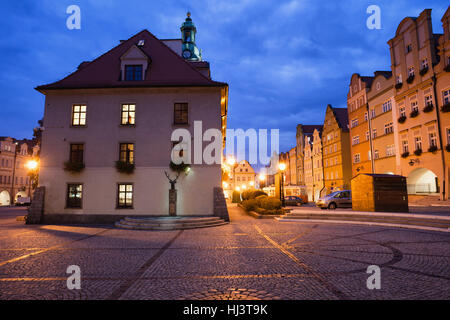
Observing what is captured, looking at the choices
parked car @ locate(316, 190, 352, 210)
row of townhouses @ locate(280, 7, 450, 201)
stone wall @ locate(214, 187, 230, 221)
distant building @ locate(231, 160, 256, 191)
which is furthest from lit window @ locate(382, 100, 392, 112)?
distant building @ locate(231, 160, 256, 191)

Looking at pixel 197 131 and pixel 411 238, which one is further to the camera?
pixel 197 131

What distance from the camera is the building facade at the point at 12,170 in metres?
56.2

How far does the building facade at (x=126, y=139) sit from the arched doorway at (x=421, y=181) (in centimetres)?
2245

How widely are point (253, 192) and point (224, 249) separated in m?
21.4

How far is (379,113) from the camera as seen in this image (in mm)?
33000

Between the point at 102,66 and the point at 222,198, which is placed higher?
the point at 102,66

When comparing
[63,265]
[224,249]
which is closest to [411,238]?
[224,249]

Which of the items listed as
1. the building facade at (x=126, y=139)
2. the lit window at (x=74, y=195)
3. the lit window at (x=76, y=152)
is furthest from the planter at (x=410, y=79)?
the lit window at (x=74, y=195)

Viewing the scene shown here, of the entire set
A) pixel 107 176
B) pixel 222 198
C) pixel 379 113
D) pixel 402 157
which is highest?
pixel 379 113

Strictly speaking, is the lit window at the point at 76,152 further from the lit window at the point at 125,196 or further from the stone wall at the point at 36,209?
the lit window at the point at 125,196

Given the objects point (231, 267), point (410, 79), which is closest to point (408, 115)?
point (410, 79)

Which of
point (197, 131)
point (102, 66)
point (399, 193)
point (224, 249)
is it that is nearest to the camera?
point (224, 249)
